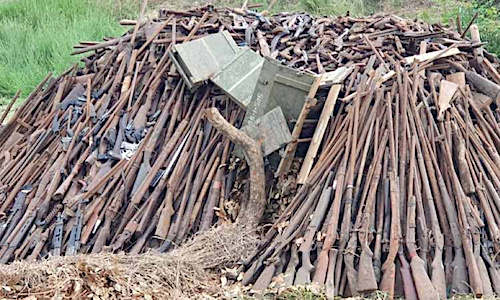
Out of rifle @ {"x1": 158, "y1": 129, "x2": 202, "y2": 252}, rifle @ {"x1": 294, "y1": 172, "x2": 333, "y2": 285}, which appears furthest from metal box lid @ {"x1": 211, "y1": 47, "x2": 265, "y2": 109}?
rifle @ {"x1": 294, "y1": 172, "x2": 333, "y2": 285}

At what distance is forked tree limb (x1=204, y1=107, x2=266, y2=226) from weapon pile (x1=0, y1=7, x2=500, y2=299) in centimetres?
16

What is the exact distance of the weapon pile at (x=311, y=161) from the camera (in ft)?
17.0

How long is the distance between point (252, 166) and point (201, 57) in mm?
1806

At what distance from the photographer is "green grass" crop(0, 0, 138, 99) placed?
11352 mm

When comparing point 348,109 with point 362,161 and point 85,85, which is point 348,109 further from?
point 85,85

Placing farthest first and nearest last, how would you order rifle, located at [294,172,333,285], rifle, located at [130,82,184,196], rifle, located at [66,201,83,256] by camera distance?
rifle, located at [130,82,184,196] → rifle, located at [66,201,83,256] → rifle, located at [294,172,333,285]

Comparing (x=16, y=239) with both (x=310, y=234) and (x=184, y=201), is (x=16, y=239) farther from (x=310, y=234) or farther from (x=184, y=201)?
(x=310, y=234)

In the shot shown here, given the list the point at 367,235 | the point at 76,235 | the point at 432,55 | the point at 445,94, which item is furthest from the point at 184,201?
the point at 432,55

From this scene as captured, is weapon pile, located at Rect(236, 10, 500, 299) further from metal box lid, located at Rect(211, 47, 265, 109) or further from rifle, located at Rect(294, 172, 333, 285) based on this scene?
metal box lid, located at Rect(211, 47, 265, 109)

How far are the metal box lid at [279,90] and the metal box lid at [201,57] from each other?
0.81 metres

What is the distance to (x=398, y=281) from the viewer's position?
16.2 ft

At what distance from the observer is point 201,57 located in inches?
279

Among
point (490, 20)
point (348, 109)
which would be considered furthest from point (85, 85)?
point (490, 20)

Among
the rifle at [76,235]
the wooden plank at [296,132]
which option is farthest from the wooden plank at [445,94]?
the rifle at [76,235]
